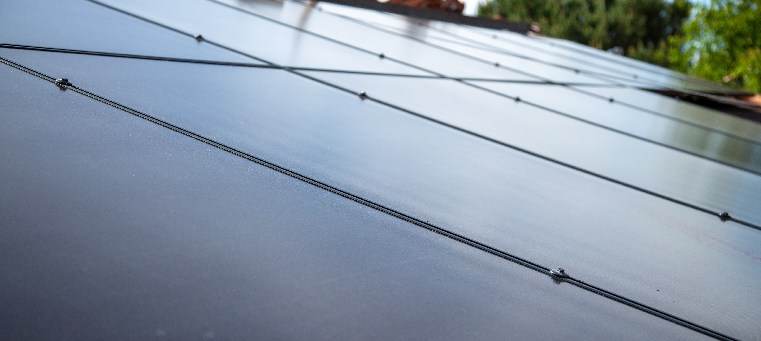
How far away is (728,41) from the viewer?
22.7m

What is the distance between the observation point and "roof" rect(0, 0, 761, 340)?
51.9 inches

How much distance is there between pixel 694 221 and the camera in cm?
290

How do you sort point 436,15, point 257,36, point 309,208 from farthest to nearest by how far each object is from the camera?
point 436,15 < point 257,36 < point 309,208

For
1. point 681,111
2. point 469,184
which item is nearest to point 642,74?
point 681,111

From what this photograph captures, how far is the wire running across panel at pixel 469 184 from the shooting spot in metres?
2.10

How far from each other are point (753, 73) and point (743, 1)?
8.66ft

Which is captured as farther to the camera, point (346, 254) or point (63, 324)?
point (346, 254)

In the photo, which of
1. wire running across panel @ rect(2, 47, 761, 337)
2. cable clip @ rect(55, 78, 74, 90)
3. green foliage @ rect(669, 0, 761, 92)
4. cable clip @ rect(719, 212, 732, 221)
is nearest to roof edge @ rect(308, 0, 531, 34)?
wire running across panel @ rect(2, 47, 761, 337)

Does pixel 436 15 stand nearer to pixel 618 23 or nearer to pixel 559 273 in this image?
pixel 559 273

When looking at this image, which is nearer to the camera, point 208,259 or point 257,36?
point 208,259

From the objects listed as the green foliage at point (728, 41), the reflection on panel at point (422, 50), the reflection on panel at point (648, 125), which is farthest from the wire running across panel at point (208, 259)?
the green foliage at point (728, 41)

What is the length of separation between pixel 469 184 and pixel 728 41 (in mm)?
23549

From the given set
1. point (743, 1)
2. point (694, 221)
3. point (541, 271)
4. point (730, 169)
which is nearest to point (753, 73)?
point (743, 1)

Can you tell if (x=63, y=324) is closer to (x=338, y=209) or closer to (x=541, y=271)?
(x=338, y=209)
